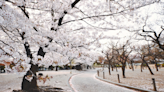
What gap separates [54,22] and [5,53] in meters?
3.23

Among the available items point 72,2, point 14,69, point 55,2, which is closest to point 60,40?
point 55,2

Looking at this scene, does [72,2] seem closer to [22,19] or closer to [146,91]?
[22,19]

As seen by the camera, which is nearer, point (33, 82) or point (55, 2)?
point (55, 2)

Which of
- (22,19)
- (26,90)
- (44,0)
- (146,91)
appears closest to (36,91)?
(26,90)

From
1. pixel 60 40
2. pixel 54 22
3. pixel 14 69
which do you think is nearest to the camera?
pixel 14 69

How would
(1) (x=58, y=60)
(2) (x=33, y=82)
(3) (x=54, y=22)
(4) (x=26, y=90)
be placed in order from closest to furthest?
(1) (x=58, y=60) < (3) (x=54, y=22) < (4) (x=26, y=90) < (2) (x=33, y=82)

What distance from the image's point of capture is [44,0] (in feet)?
14.8

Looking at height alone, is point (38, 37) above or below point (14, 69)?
above

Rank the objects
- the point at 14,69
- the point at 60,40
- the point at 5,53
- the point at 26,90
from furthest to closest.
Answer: the point at 26,90
the point at 60,40
the point at 5,53
the point at 14,69

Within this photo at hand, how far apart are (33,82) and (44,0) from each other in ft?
19.1

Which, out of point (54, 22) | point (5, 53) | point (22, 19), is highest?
point (54, 22)

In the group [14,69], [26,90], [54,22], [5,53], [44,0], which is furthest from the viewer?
[26,90]

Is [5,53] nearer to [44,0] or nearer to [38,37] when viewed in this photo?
[38,37]

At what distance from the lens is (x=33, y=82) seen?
23.3 ft
